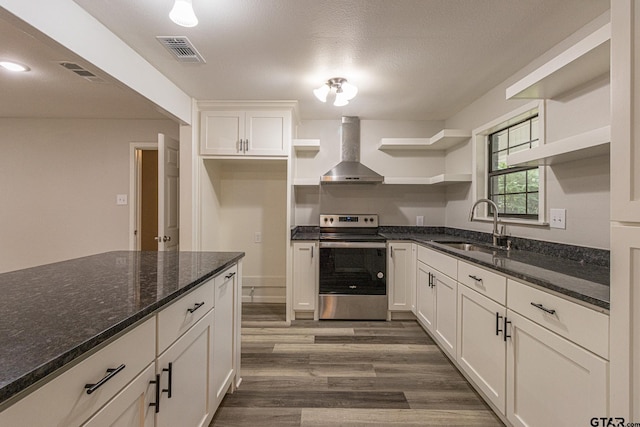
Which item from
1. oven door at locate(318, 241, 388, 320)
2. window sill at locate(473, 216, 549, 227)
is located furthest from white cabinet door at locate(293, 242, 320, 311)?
window sill at locate(473, 216, 549, 227)

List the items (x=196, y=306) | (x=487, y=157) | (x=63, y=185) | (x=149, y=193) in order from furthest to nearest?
(x=149, y=193)
(x=63, y=185)
(x=487, y=157)
(x=196, y=306)

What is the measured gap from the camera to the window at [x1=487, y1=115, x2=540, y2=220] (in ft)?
7.45

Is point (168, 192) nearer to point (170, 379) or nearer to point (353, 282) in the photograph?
point (353, 282)

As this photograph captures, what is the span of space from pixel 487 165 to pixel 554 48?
3.64 feet

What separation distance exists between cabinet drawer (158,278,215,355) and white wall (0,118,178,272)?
2.94 m

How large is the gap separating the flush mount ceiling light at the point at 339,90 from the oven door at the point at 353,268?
143cm

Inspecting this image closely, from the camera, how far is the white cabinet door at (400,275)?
3.03 m

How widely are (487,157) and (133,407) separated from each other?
3209 millimetres

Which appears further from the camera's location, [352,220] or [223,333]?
[352,220]

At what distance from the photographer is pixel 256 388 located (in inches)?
75.2

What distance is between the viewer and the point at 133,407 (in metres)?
0.85

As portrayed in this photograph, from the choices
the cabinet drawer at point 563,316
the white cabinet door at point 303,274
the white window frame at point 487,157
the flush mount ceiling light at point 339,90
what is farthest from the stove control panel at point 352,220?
the cabinet drawer at point 563,316

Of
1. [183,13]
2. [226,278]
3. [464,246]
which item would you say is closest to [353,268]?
[464,246]

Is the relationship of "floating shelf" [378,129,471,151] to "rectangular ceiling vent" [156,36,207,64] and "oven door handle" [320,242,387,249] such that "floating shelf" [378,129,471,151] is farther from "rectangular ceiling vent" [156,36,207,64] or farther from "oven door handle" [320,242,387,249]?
"rectangular ceiling vent" [156,36,207,64]
